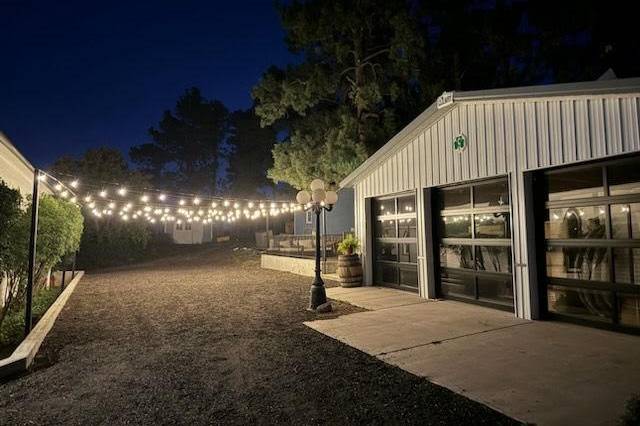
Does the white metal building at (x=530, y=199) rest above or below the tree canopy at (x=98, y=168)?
below

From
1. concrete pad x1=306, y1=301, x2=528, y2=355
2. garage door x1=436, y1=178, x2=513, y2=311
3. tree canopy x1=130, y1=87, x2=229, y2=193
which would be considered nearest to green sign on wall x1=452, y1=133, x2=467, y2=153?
garage door x1=436, y1=178, x2=513, y2=311

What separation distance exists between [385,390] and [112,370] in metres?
3.29

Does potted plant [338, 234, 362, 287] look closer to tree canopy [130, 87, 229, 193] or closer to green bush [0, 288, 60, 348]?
green bush [0, 288, 60, 348]

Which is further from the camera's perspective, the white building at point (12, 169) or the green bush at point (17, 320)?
the white building at point (12, 169)

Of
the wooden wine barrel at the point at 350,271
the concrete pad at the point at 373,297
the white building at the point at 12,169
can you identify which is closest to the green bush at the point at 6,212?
the white building at the point at 12,169

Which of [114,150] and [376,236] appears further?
[114,150]

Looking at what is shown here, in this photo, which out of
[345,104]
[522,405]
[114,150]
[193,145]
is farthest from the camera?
[193,145]

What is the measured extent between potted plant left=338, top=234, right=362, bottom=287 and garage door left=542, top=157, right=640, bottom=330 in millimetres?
4802

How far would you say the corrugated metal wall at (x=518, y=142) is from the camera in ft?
16.5

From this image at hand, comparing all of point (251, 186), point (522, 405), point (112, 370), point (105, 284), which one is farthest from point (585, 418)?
point (251, 186)

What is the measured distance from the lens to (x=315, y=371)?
434 cm

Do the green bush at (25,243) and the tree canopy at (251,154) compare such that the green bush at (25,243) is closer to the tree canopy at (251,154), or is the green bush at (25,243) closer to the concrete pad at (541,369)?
the concrete pad at (541,369)

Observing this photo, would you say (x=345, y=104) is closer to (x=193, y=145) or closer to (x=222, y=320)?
(x=222, y=320)

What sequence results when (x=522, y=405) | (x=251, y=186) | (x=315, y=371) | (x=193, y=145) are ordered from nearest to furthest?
(x=522, y=405) < (x=315, y=371) < (x=251, y=186) < (x=193, y=145)
